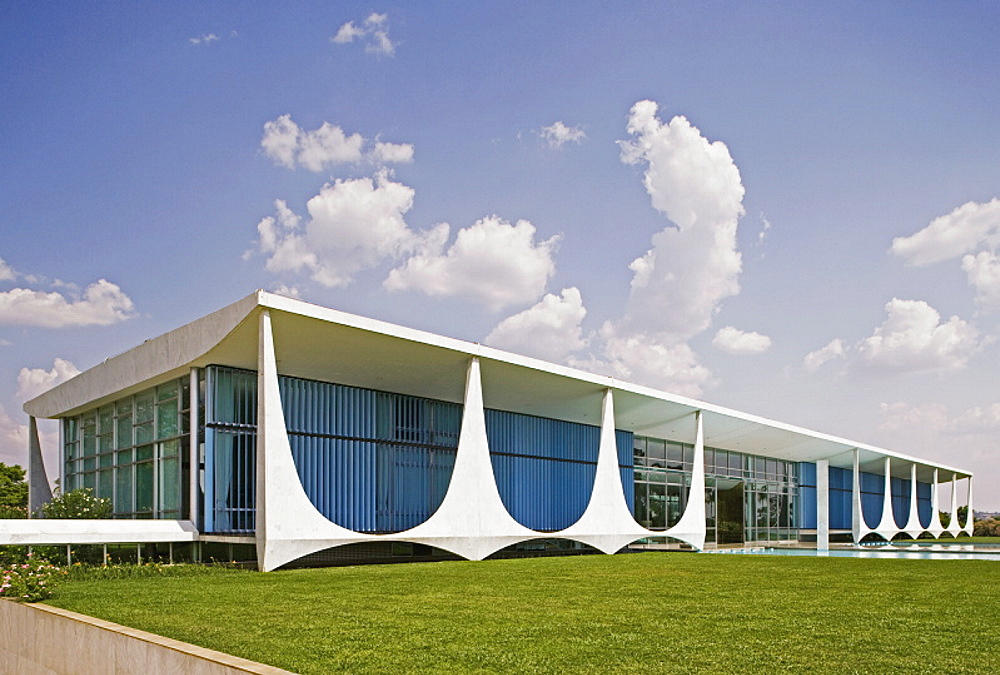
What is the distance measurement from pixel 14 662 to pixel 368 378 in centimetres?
1508

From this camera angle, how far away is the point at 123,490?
97.6 ft

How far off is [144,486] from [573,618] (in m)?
20.8

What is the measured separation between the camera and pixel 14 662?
12.2m

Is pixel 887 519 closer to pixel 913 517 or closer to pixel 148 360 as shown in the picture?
pixel 913 517

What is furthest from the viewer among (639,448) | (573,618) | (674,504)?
(674,504)

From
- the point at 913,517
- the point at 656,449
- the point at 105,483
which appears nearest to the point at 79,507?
the point at 105,483

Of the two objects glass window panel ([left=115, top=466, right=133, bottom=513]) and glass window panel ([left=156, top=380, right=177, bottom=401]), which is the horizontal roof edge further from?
glass window panel ([left=115, top=466, right=133, bottom=513])

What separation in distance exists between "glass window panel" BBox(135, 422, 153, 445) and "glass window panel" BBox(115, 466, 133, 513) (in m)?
1.33

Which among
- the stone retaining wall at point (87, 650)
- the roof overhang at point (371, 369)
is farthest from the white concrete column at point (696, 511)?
the stone retaining wall at point (87, 650)

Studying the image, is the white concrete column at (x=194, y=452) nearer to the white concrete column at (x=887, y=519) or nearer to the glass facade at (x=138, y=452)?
the glass facade at (x=138, y=452)

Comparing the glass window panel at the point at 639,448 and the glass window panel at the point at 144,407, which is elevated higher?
the glass window panel at the point at 144,407

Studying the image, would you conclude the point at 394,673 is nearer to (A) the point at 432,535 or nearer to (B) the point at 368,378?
(A) the point at 432,535

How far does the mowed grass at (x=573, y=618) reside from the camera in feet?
28.0

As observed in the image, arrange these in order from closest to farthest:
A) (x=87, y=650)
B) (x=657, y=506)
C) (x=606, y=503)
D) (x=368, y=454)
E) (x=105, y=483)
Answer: (x=87, y=650) → (x=368, y=454) → (x=105, y=483) → (x=606, y=503) → (x=657, y=506)
